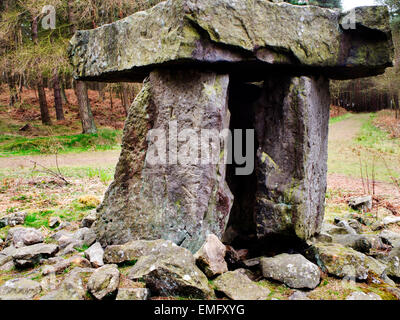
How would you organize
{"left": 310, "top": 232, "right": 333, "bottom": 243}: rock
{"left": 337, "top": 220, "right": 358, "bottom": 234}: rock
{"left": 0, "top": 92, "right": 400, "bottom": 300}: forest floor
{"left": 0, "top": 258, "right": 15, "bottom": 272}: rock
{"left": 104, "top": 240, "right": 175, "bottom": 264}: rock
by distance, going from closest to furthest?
{"left": 104, "top": 240, "right": 175, "bottom": 264}: rock → {"left": 0, "top": 258, "right": 15, "bottom": 272}: rock → {"left": 310, "top": 232, "right": 333, "bottom": 243}: rock → {"left": 337, "top": 220, "right": 358, "bottom": 234}: rock → {"left": 0, "top": 92, "right": 400, "bottom": 300}: forest floor

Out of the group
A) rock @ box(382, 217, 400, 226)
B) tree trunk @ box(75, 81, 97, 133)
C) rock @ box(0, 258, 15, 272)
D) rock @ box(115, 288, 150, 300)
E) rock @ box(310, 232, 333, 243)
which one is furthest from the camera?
tree trunk @ box(75, 81, 97, 133)

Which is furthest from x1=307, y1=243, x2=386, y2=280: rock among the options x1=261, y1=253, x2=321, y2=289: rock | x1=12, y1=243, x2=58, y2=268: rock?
x1=12, y1=243, x2=58, y2=268: rock

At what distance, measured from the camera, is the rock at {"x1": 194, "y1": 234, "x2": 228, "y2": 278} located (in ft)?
8.06

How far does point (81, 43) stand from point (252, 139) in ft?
7.05

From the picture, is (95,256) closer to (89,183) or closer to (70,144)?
(89,183)

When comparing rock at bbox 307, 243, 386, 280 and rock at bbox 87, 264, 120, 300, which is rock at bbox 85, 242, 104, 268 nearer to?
rock at bbox 87, 264, 120, 300

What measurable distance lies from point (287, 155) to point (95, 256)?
2.03 m

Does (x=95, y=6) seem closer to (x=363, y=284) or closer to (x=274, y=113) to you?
(x=274, y=113)

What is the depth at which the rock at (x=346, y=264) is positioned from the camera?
265 cm

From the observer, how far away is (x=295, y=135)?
10.4 ft

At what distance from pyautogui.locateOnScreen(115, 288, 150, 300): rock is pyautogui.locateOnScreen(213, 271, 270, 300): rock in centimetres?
53

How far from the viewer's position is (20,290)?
2.22 meters

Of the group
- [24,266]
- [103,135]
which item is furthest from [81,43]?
[103,135]

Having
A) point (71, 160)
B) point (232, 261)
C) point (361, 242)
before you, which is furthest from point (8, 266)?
point (71, 160)
